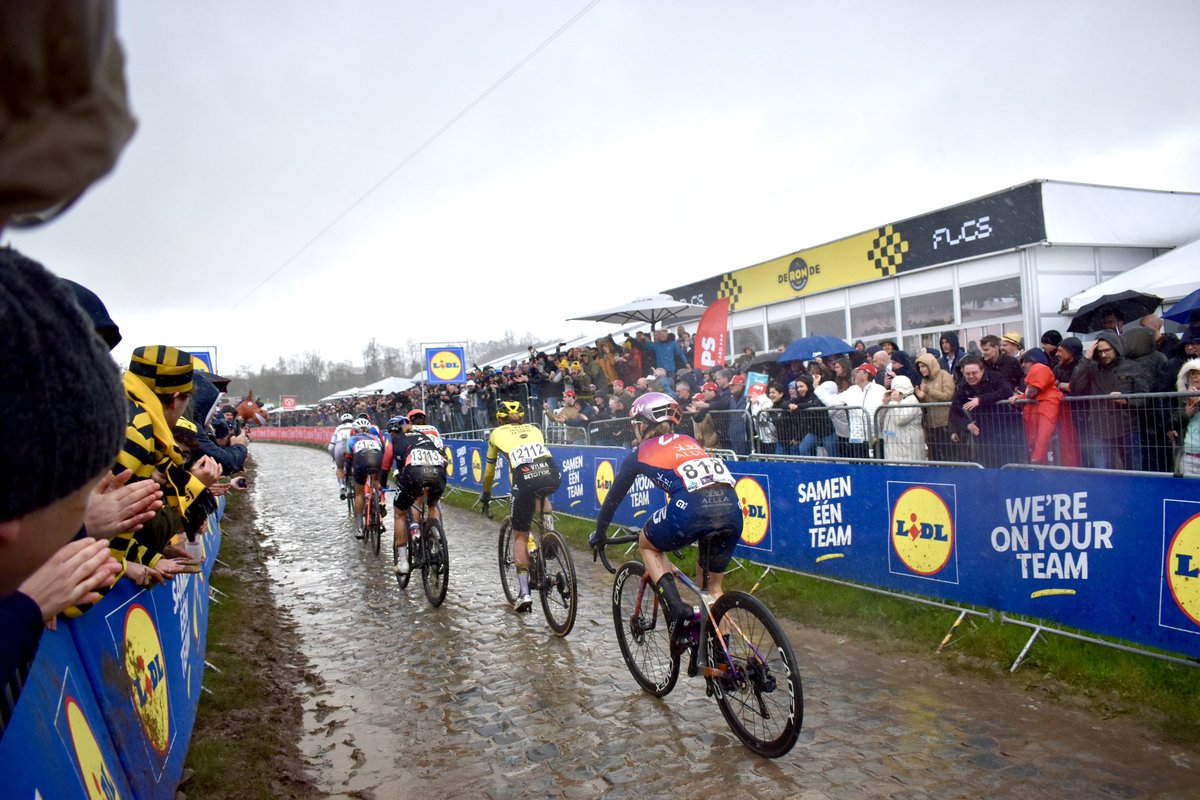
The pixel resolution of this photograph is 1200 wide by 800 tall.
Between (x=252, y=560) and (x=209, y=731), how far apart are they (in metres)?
7.39

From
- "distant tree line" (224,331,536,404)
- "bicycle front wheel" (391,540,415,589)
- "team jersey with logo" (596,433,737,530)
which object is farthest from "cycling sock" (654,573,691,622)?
"distant tree line" (224,331,536,404)

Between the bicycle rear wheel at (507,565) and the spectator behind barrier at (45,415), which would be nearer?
the spectator behind barrier at (45,415)

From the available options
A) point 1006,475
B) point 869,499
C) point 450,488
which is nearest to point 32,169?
point 1006,475

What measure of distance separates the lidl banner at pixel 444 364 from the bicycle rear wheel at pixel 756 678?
57.4 feet

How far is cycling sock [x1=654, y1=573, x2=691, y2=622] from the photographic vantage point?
5.44 meters

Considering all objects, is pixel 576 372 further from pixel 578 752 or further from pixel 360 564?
pixel 578 752

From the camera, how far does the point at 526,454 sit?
8.08 meters

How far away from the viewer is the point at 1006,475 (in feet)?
21.7

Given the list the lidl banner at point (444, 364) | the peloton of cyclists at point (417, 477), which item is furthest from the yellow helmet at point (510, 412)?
the lidl banner at point (444, 364)

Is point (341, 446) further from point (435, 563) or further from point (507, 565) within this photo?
point (507, 565)

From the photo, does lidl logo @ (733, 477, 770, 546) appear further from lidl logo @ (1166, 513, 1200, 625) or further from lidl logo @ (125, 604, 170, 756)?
lidl logo @ (125, 604, 170, 756)

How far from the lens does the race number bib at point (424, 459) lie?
9312mm

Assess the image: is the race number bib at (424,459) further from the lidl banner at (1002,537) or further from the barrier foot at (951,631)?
the barrier foot at (951,631)

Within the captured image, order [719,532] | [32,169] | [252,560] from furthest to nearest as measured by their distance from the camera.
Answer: [252,560] < [719,532] < [32,169]
